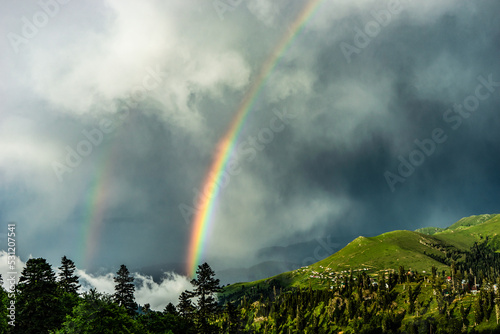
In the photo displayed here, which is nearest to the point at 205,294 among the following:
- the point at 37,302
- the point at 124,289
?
the point at 124,289

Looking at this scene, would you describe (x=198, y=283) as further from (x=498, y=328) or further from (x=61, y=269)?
(x=498, y=328)

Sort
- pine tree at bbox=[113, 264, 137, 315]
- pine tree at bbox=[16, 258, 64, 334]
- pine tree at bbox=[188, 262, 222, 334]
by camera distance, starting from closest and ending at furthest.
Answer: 1. pine tree at bbox=[16, 258, 64, 334]
2. pine tree at bbox=[188, 262, 222, 334]
3. pine tree at bbox=[113, 264, 137, 315]

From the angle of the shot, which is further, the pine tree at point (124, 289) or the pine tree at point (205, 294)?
the pine tree at point (124, 289)

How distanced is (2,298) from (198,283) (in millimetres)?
32025

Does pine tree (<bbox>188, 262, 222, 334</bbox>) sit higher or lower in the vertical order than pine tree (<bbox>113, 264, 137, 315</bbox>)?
lower

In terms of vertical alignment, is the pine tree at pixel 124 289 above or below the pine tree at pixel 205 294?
above

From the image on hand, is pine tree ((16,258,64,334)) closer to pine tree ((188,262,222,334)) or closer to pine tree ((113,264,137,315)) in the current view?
pine tree ((113,264,137,315))

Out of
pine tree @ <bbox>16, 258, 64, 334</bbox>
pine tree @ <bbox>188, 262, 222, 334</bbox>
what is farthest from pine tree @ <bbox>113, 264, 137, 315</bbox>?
pine tree @ <bbox>188, 262, 222, 334</bbox>

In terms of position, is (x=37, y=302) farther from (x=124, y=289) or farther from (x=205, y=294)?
(x=205, y=294)

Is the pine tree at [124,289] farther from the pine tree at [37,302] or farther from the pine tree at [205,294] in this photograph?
the pine tree at [205,294]

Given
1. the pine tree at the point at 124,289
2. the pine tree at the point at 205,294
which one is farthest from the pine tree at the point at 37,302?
the pine tree at the point at 205,294

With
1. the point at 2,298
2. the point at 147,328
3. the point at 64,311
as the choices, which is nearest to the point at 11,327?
the point at 2,298

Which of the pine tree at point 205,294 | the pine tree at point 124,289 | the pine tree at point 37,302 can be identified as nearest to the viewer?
the pine tree at point 37,302

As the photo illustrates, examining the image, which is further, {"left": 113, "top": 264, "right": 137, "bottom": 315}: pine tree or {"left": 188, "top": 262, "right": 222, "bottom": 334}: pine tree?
{"left": 113, "top": 264, "right": 137, "bottom": 315}: pine tree
